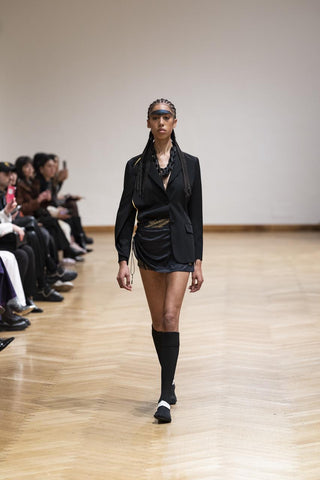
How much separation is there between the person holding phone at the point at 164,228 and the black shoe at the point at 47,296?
309 cm

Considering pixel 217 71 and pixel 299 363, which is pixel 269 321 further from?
pixel 217 71

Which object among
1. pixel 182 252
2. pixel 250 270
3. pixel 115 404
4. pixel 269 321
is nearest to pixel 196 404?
pixel 115 404

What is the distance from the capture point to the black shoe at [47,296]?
691 cm

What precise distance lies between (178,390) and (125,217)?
108 centimetres

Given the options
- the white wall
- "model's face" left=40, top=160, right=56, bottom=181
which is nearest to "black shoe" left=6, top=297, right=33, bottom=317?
"model's face" left=40, top=160, right=56, bottom=181

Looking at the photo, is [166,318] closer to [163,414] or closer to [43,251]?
[163,414]

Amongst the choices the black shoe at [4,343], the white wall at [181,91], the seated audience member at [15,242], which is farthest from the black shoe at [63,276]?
the white wall at [181,91]

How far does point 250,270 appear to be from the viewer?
8383mm

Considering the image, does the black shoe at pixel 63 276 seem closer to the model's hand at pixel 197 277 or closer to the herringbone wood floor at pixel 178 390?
the herringbone wood floor at pixel 178 390

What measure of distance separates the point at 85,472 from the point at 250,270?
5.40 meters

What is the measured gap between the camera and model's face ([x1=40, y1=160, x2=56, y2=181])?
838 centimetres

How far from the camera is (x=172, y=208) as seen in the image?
3.84m

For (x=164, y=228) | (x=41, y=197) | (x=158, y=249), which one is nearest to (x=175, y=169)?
(x=164, y=228)

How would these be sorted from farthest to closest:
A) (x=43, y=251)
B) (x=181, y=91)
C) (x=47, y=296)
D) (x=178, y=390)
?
1. (x=181, y=91)
2. (x=43, y=251)
3. (x=47, y=296)
4. (x=178, y=390)
